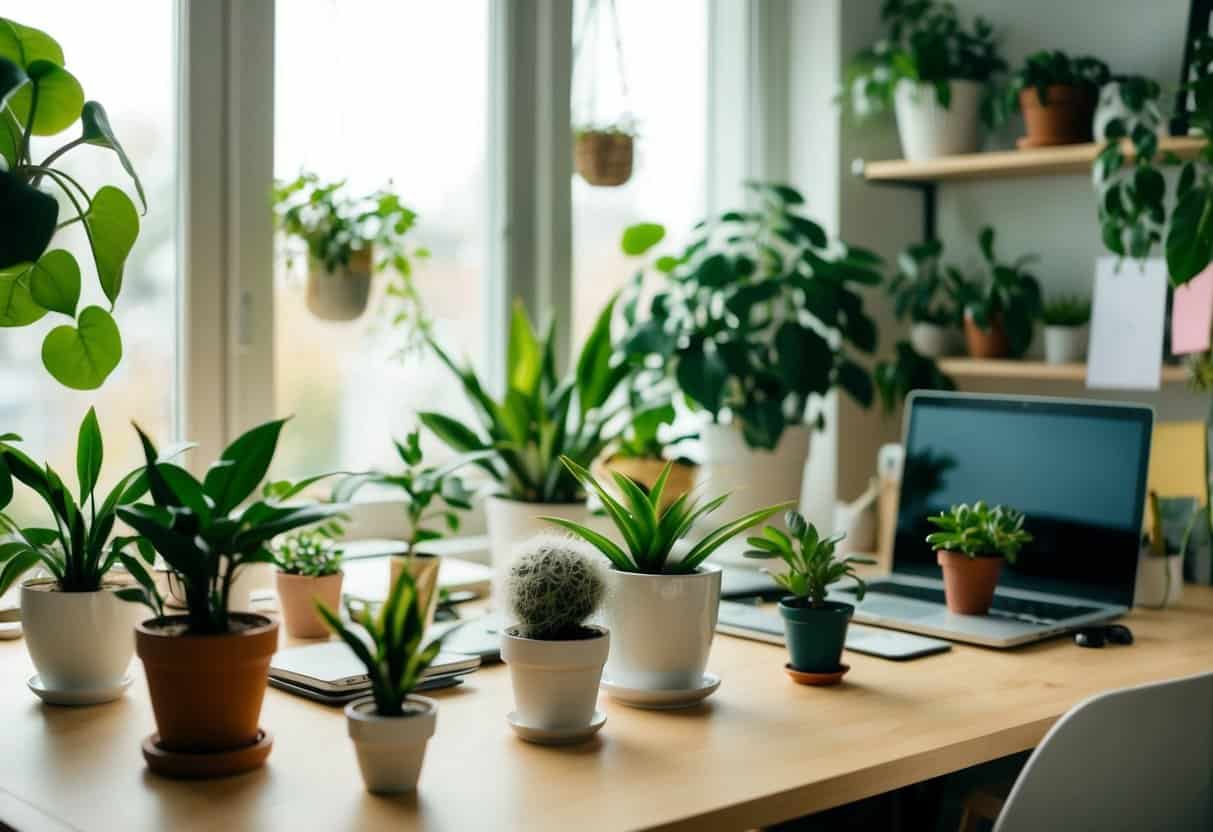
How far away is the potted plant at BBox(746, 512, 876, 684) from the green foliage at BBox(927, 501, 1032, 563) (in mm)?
345

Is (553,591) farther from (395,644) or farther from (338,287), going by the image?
(338,287)

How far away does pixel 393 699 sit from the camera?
1194 mm

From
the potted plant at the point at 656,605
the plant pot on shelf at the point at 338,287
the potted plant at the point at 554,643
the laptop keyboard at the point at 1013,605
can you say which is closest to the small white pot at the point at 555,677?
the potted plant at the point at 554,643

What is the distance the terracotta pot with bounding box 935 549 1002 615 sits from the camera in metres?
1.92

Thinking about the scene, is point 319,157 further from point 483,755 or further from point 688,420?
point 483,755

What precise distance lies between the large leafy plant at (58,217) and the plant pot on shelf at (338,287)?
2.47ft

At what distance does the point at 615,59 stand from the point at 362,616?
184 centimetres

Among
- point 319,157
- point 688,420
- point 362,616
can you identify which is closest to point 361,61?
point 319,157

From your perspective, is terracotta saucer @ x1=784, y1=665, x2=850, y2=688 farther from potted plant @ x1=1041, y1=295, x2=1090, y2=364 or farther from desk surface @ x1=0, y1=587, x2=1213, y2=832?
potted plant @ x1=1041, y1=295, x2=1090, y2=364

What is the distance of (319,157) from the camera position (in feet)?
7.77

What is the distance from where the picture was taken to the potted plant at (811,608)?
1600mm

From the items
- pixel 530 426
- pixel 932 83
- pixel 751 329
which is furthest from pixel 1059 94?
pixel 530 426

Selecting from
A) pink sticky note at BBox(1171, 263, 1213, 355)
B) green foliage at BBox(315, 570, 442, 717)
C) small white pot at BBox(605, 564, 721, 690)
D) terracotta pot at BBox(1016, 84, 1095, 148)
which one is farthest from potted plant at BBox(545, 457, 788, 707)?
terracotta pot at BBox(1016, 84, 1095, 148)

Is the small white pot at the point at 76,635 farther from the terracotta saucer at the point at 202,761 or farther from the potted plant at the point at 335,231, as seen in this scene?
the potted plant at the point at 335,231
